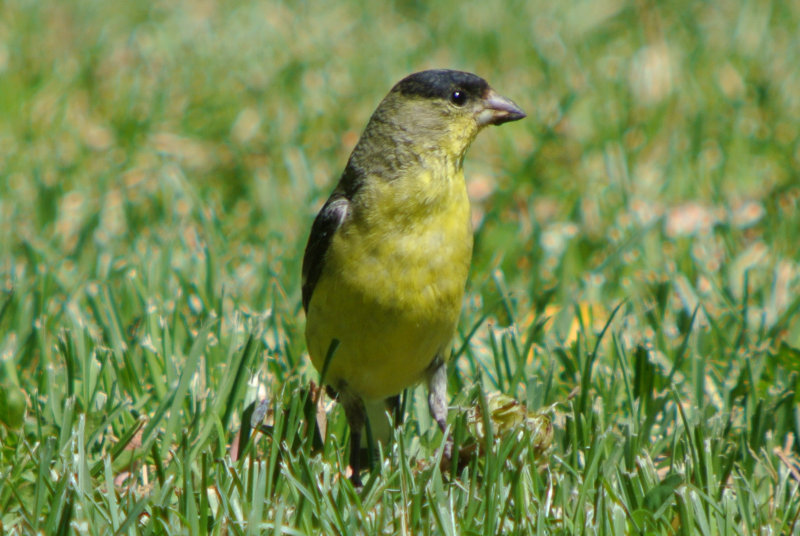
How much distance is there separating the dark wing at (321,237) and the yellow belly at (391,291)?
47 millimetres

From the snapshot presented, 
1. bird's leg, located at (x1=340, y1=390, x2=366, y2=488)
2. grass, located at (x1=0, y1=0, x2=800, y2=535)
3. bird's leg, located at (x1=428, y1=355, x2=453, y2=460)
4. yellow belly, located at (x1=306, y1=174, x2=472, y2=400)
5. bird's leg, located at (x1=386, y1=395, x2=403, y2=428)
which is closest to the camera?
grass, located at (x1=0, y1=0, x2=800, y2=535)

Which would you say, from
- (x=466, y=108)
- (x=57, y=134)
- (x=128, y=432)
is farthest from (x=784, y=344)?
(x=57, y=134)

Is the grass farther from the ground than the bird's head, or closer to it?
closer to it

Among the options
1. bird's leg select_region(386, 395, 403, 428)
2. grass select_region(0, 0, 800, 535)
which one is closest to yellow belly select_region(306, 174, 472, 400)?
grass select_region(0, 0, 800, 535)

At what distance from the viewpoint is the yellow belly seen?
3455 mm

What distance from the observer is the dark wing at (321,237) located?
12.0 feet

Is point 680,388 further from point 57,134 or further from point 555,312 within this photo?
point 57,134

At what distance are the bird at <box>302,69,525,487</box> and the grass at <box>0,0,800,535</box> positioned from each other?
0.18m

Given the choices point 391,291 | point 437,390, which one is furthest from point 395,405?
point 391,291

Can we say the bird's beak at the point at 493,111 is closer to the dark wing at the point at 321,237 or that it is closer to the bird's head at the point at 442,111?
the bird's head at the point at 442,111

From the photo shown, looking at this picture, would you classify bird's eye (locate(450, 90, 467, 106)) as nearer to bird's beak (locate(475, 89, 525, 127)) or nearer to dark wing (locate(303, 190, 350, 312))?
bird's beak (locate(475, 89, 525, 127))

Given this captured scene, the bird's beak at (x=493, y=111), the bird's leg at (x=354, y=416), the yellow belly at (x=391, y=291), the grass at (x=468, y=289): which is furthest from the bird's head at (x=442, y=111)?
the bird's leg at (x=354, y=416)

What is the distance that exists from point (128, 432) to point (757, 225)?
11.8 ft

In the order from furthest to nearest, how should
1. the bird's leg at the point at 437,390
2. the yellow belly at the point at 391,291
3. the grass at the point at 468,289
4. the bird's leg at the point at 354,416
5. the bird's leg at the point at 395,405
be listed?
the bird's leg at the point at 395,405 < the bird's leg at the point at 437,390 < the bird's leg at the point at 354,416 < the yellow belly at the point at 391,291 < the grass at the point at 468,289
